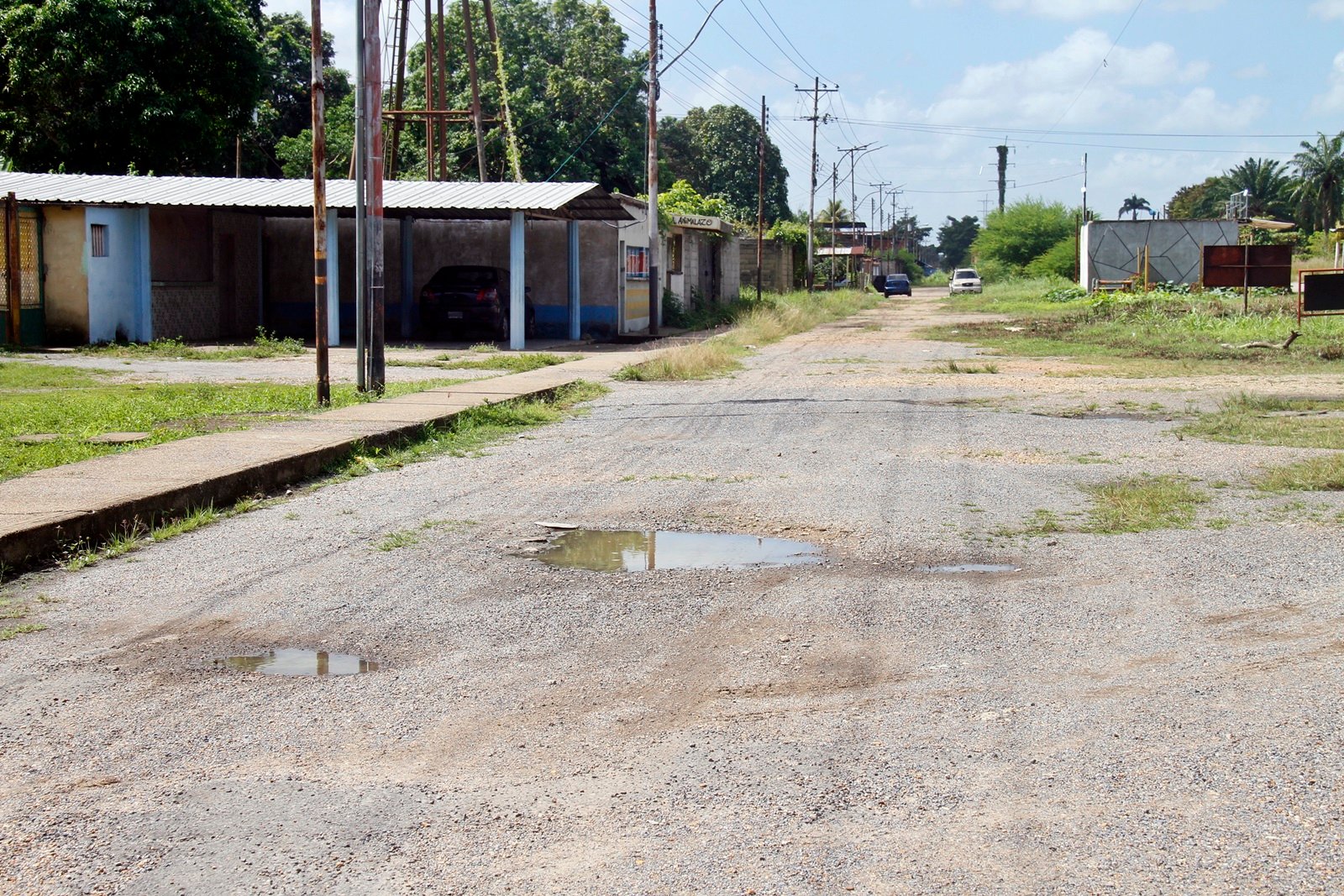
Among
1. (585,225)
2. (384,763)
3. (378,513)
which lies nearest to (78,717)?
(384,763)

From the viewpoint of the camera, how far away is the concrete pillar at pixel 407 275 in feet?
101

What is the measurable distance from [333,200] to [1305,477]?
72.1ft

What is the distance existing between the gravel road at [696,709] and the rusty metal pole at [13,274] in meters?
18.0

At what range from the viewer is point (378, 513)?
9109 mm

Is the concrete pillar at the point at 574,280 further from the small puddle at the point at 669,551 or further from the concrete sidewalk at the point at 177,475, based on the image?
the small puddle at the point at 669,551

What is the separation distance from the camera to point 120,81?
36.6m

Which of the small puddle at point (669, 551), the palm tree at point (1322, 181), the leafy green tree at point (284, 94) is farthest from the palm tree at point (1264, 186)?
the small puddle at point (669, 551)

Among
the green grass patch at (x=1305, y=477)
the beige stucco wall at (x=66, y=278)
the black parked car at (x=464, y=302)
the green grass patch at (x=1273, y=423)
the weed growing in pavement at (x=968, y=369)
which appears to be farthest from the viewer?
the black parked car at (x=464, y=302)

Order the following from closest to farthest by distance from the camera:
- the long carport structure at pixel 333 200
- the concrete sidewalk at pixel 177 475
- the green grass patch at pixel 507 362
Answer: the concrete sidewalk at pixel 177 475 < the green grass patch at pixel 507 362 < the long carport structure at pixel 333 200

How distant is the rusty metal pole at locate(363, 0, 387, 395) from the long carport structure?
32.4ft

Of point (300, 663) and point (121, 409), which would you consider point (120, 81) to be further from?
point (300, 663)

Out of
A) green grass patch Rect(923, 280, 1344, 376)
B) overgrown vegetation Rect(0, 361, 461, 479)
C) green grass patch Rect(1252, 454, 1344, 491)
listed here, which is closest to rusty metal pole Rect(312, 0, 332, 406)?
overgrown vegetation Rect(0, 361, 461, 479)

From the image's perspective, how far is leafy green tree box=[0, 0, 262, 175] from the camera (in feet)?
118

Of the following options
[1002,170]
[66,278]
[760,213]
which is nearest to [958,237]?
[1002,170]
